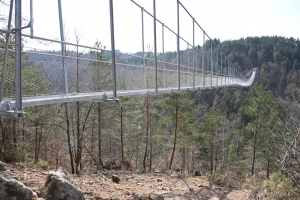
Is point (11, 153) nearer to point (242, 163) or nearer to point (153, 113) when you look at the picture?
point (153, 113)

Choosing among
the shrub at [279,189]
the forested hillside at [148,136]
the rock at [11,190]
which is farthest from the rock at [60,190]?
the shrub at [279,189]

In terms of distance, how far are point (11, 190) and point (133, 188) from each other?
3.69 metres

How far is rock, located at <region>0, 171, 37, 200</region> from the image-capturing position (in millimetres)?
3549

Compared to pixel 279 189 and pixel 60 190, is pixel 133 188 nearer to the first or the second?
pixel 60 190

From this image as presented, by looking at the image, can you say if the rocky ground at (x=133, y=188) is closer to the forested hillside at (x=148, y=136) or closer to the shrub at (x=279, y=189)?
the shrub at (x=279, y=189)

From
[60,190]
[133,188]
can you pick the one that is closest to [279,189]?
[133,188]

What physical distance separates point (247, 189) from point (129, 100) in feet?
23.6

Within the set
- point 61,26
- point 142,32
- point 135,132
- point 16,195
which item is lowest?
point 135,132

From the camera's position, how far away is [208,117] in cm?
1652

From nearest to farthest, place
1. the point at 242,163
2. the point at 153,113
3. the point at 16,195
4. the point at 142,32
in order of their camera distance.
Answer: the point at 16,195 → the point at 142,32 → the point at 153,113 → the point at 242,163

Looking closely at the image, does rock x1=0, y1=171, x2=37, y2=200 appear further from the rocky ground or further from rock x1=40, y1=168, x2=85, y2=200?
the rocky ground

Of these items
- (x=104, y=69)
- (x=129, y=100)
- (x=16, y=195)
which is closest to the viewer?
(x=16, y=195)

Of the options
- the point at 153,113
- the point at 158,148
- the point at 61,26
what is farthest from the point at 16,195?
the point at 158,148

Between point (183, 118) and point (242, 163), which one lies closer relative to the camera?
point (183, 118)
